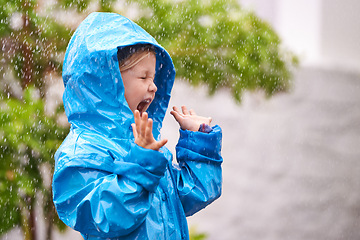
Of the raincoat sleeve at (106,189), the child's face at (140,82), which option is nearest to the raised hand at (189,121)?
the child's face at (140,82)

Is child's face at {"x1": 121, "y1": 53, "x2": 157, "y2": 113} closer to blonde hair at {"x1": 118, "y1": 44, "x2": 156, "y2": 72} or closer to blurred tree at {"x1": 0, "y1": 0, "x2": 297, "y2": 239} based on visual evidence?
blonde hair at {"x1": 118, "y1": 44, "x2": 156, "y2": 72}

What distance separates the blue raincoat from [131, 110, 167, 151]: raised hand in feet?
0.06

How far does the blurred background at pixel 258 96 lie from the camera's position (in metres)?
3.85

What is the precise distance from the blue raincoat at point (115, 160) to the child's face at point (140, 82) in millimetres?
54

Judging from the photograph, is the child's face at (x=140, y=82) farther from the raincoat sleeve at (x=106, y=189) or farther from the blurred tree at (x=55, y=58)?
the blurred tree at (x=55, y=58)

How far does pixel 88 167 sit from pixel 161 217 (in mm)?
294

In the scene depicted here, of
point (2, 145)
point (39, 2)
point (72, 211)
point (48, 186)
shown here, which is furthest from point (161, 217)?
point (39, 2)

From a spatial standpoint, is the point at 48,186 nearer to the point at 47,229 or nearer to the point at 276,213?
the point at 47,229

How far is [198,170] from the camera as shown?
1.92 m

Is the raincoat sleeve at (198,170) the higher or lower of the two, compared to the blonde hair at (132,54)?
lower

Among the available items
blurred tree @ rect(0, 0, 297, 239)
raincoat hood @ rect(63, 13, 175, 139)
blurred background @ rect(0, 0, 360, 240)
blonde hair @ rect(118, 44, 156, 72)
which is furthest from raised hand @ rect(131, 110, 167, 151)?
blurred background @ rect(0, 0, 360, 240)

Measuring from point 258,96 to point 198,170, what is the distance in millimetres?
3706

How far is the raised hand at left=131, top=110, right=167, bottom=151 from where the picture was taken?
1.56m

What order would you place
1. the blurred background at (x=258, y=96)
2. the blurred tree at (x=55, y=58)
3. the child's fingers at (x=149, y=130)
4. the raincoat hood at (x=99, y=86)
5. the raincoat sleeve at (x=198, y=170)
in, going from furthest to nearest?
1. the blurred background at (x=258, y=96)
2. the blurred tree at (x=55, y=58)
3. the raincoat sleeve at (x=198, y=170)
4. the raincoat hood at (x=99, y=86)
5. the child's fingers at (x=149, y=130)
